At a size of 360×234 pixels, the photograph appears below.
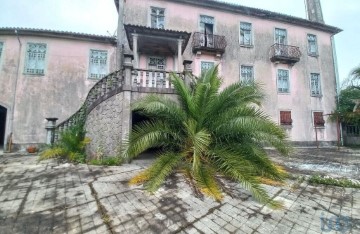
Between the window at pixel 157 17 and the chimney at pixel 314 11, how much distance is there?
47.1 ft

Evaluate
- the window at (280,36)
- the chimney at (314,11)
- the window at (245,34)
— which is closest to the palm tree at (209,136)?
the window at (245,34)

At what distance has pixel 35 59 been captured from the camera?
12.0 metres

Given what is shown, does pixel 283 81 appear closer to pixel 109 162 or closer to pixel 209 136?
pixel 209 136

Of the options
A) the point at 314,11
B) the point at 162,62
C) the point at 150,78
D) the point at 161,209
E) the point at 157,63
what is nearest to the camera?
the point at 161,209

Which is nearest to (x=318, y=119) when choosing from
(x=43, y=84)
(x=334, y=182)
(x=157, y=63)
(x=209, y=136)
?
(x=157, y=63)

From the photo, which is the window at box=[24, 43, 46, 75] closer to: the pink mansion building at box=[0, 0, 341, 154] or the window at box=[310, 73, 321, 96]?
the pink mansion building at box=[0, 0, 341, 154]

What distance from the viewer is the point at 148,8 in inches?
528

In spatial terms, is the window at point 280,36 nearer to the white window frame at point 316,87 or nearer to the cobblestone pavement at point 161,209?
the white window frame at point 316,87

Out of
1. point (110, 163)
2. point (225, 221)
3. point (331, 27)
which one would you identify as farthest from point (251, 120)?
point (331, 27)

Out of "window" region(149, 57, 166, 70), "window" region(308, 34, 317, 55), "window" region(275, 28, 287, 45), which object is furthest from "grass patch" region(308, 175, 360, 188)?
A: "window" region(308, 34, 317, 55)

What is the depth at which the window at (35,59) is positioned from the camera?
11.9 m

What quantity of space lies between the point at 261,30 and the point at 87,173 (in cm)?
1594

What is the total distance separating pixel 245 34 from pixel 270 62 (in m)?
2.89

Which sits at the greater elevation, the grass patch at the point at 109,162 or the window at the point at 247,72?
the window at the point at 247,72
